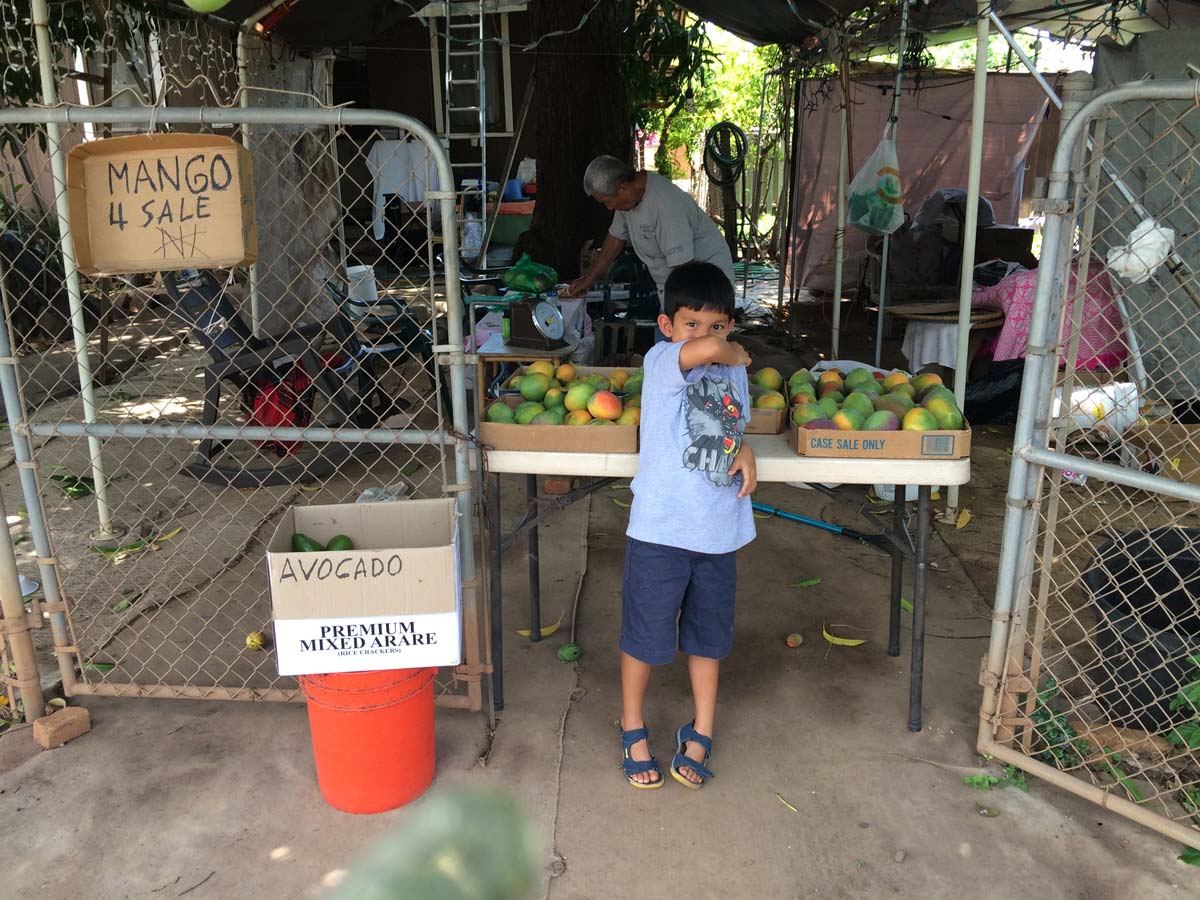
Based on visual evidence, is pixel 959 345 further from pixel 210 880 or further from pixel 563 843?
pixel 210 880

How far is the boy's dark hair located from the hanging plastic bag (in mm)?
4499

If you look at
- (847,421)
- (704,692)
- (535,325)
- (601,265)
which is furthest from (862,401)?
(601,265)

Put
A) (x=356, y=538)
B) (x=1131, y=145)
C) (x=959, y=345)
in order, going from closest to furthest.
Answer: (x=356, y=538)
(x=959, y=345)
(x=1131, y=145)

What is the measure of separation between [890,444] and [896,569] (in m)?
0.95

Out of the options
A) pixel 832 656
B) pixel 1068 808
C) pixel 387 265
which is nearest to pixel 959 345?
pixel 832 656

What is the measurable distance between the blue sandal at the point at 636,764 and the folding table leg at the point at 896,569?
3.69 ft

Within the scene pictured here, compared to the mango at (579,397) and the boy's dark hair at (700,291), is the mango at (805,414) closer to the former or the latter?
the boy's dark hair at (700,291)

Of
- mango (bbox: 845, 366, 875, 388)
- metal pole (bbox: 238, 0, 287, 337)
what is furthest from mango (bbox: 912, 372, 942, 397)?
metal pole (bbox: 238, 0, 287, 337)

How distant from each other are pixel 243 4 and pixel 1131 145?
239 inches

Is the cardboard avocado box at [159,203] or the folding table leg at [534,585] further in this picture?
the folding table leg at [534,585]

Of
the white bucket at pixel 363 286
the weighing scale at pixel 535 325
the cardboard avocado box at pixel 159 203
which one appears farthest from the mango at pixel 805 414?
the white bucket at pixel 363 286

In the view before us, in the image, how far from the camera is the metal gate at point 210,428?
2971 millimetres

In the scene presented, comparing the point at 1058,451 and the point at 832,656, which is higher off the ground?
the point at 1058,451

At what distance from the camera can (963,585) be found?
14.4 feet
